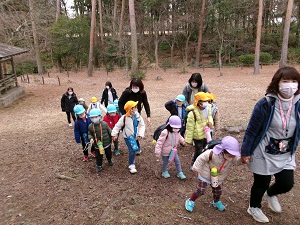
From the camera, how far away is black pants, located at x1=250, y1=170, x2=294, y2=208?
2.72 meters

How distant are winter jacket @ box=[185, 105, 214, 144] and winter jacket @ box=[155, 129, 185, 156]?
0.19 m

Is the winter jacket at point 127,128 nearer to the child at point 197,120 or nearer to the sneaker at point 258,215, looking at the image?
the child at point 197,120

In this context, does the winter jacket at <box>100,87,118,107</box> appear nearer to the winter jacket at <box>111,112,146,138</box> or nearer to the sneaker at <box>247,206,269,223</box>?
the winter jacket at <box>111,112,146,138</box>

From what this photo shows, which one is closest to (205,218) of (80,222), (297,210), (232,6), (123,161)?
(297,210)

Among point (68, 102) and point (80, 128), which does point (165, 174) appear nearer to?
point (80, 128)

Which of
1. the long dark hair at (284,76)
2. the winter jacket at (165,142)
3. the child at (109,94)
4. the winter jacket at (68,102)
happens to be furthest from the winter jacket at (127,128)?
the winter jacket at (68,102)

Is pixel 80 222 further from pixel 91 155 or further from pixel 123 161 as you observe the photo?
pixel 91 155

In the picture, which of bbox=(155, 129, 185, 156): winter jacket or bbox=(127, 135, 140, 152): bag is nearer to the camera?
bbox=(155, 129, 185, 156): winter jacket

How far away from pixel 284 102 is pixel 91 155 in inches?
154

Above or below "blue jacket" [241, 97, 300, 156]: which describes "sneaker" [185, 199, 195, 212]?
below

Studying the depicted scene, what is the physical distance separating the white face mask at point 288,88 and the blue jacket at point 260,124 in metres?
0.11

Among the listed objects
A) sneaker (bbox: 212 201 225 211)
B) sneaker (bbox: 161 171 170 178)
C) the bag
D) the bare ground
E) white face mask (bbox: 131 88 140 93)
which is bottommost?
the bare ground

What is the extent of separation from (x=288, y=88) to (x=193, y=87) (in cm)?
226

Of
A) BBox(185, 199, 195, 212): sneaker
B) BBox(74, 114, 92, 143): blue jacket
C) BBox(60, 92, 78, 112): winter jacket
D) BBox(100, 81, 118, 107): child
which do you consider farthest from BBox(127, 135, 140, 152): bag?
BBox(60, 92, 78, 112): winter jacket
